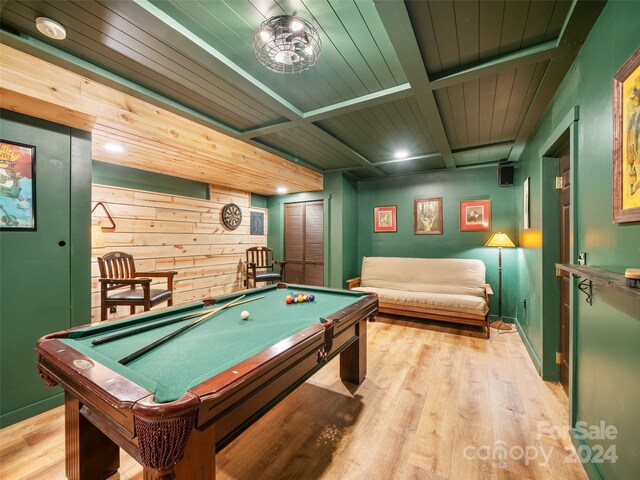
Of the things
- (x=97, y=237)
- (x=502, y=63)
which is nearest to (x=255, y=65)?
(x=502, y=63)

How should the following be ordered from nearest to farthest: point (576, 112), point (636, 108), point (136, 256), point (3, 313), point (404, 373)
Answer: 1. point (636, 108)
2. point (576, 112)
3. point (3, 313)
4. point (404, 373)
5. point (136, 256)

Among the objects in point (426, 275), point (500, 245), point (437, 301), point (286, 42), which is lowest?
point (437, 301)

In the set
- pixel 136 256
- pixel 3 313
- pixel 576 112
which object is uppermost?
pixel 576 112

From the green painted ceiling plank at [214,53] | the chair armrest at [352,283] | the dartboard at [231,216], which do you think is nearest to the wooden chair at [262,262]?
the dartboard at [231,216]

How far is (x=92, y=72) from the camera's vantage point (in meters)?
1.86

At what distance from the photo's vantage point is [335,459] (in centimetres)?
158

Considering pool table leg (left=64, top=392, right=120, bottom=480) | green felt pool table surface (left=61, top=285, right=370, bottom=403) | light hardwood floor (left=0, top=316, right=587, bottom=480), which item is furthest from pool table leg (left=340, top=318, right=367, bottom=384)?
pool table leg (left=64, top=392, right=120, bottom=480)

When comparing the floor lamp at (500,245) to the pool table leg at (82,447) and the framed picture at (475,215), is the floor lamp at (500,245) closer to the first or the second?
the framed picture at (475,215)

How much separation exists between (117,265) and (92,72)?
229 centimetres

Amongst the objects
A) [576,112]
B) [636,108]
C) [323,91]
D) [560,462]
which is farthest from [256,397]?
[576,112]

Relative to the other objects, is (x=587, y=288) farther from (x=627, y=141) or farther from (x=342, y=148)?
(x=342, y=148)

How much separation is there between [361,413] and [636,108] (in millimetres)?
2329

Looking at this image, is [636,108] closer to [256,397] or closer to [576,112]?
[576,112]

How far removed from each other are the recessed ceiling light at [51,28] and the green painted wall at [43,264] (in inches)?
30.3
